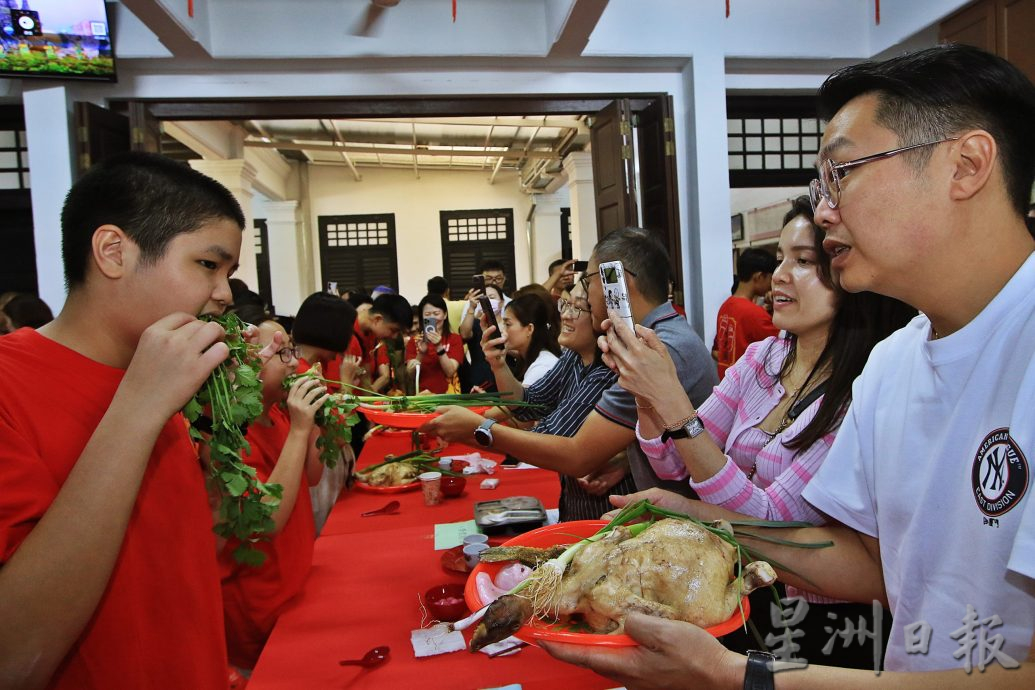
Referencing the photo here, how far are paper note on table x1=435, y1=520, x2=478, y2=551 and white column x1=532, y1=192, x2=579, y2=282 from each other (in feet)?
37.5

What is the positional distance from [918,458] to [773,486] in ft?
1.83

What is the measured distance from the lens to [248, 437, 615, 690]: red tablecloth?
1.41 m

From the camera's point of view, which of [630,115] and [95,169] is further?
[630,115]

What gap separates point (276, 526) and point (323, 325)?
1508 mm

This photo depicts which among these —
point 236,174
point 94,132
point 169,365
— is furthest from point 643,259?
point 236,174

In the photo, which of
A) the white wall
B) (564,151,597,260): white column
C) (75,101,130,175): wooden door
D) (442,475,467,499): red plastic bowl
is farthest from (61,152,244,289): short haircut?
the white wall

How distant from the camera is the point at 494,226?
48.8 feet

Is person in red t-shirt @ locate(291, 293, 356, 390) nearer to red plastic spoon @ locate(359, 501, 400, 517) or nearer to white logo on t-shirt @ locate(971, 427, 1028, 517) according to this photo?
red plastic spoon @ locate(359, 501, 400, 517)

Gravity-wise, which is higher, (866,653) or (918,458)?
(918,458)

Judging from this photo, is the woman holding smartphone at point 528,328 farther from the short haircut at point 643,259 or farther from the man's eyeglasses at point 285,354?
the man's eyeglasses at point 285,354

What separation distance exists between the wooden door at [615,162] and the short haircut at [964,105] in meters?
4.43

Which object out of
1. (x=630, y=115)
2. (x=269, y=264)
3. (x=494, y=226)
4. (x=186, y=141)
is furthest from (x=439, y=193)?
(x=630, y=115)

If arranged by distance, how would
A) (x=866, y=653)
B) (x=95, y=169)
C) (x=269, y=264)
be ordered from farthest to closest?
1. (x=269, y=264)
2. (x=866, y=653)
3. (x=95, y=169)

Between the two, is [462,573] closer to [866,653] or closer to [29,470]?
[866,653]
